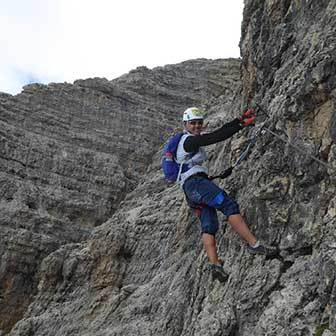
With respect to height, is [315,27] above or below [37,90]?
below

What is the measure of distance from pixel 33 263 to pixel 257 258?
18282 millimetres

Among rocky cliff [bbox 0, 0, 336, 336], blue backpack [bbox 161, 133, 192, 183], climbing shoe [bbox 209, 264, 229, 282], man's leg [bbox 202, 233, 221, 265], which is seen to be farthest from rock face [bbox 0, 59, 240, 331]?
man's leg [bbox 202, 233, 221, 265]

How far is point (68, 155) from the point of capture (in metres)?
32.3

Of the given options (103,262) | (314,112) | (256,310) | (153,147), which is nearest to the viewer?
(256,310)

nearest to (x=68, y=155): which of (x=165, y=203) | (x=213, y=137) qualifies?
(x=165, y=203)

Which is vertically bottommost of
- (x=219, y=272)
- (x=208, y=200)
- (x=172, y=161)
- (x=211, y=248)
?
(x=219, y=272)

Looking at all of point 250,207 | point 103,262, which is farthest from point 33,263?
point 250,207

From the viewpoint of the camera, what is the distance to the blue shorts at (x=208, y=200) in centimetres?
970

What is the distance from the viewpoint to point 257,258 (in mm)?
9461

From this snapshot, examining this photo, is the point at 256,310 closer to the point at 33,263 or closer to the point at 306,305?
the point at 306,305

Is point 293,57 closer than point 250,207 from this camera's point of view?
No

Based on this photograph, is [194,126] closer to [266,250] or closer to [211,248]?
[211,248]

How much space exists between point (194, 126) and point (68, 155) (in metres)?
22.8

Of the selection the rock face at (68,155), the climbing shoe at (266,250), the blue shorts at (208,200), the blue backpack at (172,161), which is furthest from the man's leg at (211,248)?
the rock face at (68,155)
